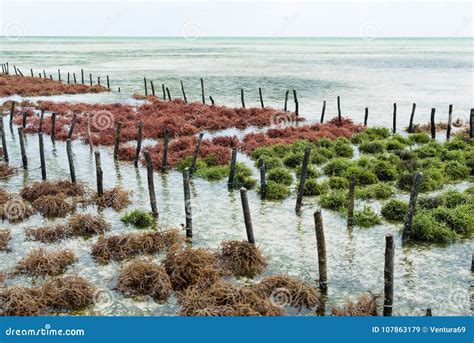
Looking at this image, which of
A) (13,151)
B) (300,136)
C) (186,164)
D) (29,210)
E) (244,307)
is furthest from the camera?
(300,136)

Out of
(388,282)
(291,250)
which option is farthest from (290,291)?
(291,250)

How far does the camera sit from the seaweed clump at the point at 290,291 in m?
12.2

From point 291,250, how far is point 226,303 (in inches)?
179

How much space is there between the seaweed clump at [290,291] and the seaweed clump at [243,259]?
1.20 m

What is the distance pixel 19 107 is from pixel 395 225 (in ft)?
125

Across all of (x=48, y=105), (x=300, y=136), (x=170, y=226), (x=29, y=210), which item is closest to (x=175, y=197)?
(x=170, y=226)

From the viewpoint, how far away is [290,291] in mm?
12312

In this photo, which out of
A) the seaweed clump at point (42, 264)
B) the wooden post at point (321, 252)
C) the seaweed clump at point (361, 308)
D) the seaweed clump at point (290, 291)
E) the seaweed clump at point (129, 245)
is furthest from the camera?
the seaweed clump at point (129, 245)

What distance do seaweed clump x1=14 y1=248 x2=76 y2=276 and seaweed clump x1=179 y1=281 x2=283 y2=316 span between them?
428 cm

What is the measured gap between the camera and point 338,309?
11.8 m

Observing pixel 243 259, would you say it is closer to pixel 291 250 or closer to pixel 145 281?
pixel 291 250

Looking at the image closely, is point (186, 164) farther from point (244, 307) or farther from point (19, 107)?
point (19, 107)

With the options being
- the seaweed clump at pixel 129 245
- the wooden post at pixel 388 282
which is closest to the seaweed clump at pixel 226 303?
the wooden post at pixel 388 282

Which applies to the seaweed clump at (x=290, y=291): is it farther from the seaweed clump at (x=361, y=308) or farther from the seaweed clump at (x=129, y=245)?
the seaweed clump at (x=129, y=245)
